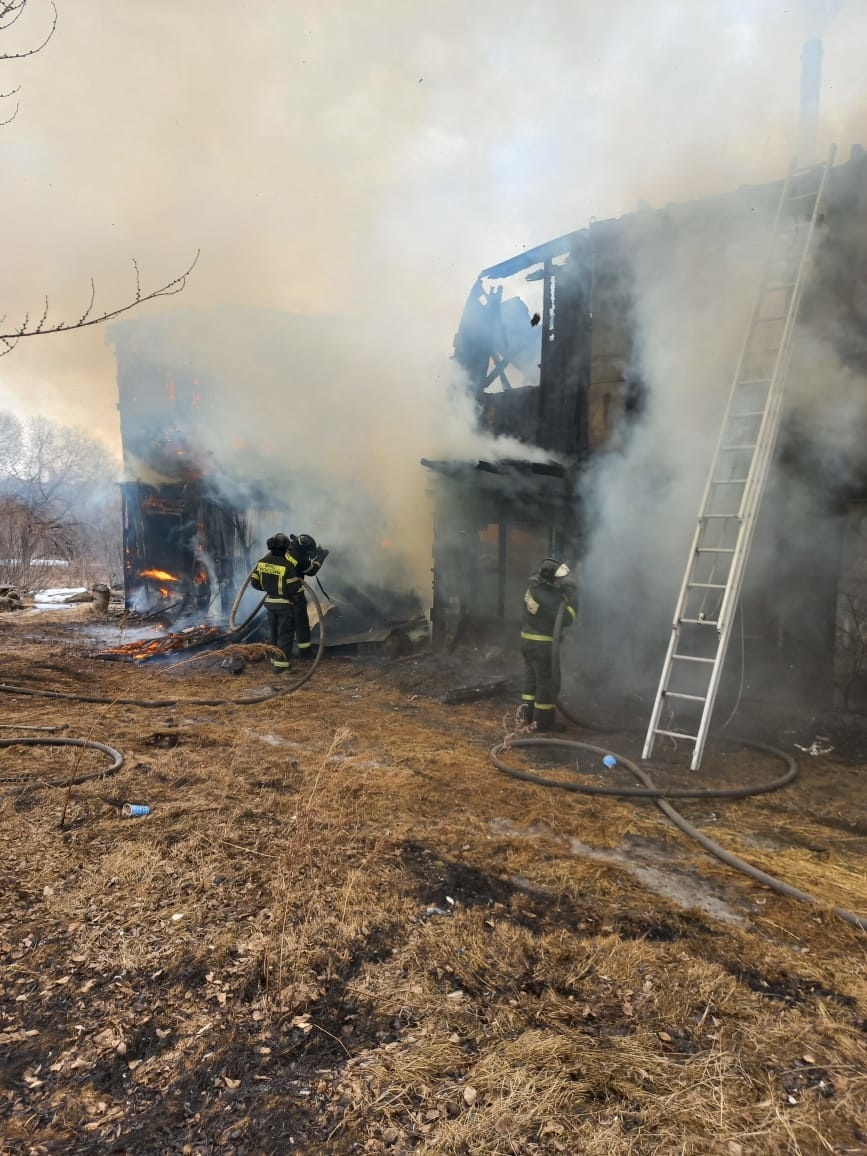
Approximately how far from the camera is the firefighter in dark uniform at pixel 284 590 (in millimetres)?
8828

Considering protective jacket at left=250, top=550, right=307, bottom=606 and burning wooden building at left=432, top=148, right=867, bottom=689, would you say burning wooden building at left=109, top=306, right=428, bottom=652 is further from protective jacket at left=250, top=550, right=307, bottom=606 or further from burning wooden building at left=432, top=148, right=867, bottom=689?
burning wooden building at left=432, top=148, right=867, bottom=689

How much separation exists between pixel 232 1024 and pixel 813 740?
5598 millimetres

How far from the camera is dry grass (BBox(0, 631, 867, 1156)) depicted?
1.85m

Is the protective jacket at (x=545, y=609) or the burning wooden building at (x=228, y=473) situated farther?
the burning wooden building at (x=228, y=473)

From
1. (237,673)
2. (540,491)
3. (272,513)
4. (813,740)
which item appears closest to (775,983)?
(813,740)

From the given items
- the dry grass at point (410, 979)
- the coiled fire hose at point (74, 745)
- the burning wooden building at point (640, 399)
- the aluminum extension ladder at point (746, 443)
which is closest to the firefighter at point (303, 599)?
the burning wooden building at point (640, 399)

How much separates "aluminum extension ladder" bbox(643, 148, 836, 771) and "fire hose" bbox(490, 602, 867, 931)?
2.27 feet

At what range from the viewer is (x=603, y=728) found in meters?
5.96

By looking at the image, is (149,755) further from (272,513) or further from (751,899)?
(272,513)

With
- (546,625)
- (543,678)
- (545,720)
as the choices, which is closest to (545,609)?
(546,625)

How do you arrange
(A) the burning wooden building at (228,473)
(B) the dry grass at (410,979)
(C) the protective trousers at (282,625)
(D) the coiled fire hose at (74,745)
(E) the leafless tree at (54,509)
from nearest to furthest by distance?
(B) the dry grass at (410,979)
(D) the coiled fire hose at (74,745)
(C) the protective trousers at (282,625)
(A) the burning wooden building at (228,473)
(E) the leafless tree at (54,509)

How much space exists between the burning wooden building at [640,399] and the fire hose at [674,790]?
2178 mm

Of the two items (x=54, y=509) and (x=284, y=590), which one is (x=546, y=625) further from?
(x=54, y=509)

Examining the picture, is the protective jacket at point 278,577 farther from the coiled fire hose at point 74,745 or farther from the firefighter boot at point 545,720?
the firefighter boot at point 545,720
